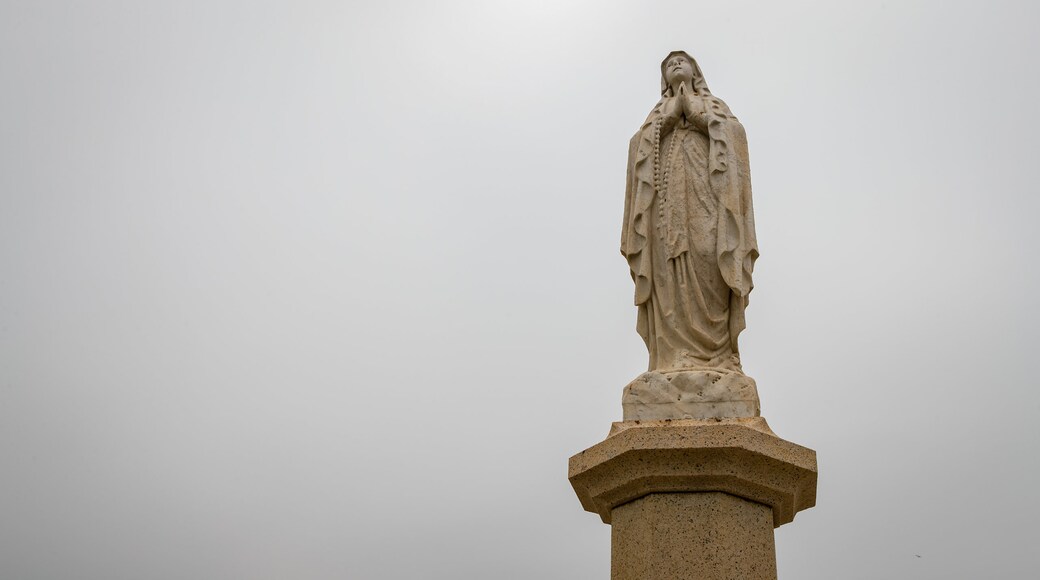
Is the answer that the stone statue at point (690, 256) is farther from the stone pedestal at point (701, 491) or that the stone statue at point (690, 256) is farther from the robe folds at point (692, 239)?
the stone pedestal at point (701, 491)

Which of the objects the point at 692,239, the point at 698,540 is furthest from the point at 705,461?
the point at 692,239

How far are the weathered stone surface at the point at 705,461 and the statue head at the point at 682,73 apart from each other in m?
3.08

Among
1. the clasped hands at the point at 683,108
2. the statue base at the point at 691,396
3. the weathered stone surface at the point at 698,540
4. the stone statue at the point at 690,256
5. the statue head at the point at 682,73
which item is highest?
the statue head at the point at 682,73

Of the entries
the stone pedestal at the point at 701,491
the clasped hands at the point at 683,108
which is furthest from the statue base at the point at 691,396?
the clasped hands at the point at 683,108

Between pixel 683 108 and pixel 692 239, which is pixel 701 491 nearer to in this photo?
pixel 692 239

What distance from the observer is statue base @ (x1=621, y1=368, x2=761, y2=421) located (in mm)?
6727

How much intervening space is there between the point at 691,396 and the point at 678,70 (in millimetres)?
2978

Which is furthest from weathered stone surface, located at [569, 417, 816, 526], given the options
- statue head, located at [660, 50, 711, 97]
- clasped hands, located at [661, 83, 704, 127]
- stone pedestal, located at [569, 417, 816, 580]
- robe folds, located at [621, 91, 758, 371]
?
statue head, located at [660, 50, 711, 97]

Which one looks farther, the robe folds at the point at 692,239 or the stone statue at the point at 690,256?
the robe folds at the point at 692,239

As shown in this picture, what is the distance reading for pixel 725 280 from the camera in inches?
283

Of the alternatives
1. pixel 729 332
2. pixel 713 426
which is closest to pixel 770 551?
pixel 713 426

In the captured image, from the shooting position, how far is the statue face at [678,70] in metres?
8.13

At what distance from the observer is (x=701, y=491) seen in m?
6.48

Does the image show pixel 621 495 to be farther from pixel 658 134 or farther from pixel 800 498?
pixel 658 134
